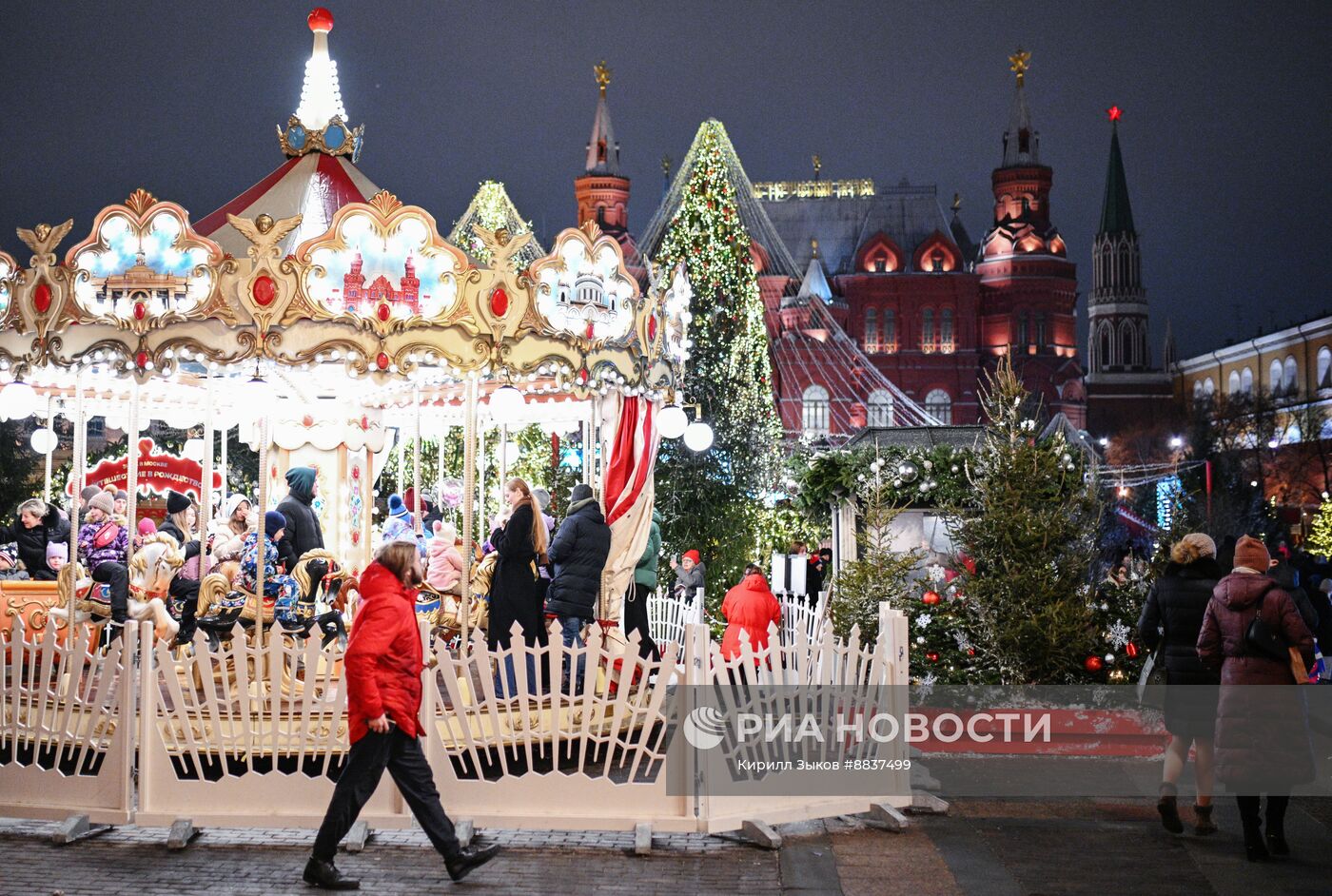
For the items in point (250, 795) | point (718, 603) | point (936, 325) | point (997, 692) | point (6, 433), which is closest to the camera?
point (250, 795)

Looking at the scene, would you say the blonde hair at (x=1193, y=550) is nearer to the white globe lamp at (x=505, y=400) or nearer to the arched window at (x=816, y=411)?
the white globe lamp at (x=505, y=400)

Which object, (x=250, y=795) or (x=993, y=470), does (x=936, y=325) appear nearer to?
(x=993, y=470)

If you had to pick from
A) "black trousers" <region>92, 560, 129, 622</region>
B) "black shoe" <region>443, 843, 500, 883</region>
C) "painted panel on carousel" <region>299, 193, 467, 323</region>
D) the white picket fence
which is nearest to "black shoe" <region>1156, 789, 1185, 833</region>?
the white picket fence

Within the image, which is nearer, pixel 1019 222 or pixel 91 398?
pixel 91 398

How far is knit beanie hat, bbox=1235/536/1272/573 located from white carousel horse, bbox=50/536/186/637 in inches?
293

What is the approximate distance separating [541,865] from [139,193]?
18.3 ft

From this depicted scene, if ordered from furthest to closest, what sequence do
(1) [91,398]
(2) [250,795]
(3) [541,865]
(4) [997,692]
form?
(1) [91,398] → (4) [997,692] → (2) [250,795] → (3) [541,865]

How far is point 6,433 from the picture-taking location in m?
34.0

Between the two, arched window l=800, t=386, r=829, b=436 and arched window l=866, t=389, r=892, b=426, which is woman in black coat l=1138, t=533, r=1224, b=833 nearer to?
arched window l=800, t=386, r=829, b=436

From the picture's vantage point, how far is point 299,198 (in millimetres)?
10883

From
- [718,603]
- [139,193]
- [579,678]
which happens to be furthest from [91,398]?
[718,603]

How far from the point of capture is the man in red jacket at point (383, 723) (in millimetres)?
6527

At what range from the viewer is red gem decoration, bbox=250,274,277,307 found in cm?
930

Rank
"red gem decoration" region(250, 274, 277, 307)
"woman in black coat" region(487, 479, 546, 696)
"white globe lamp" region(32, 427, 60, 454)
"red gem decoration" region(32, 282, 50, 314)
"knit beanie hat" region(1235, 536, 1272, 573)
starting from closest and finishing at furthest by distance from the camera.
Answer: "knit beanie hat" region(1235, 536, 1272, 573)
"red gem decoration" region(250, 274, 277, 307)
"red gem decoration" region(32, 282, 50, 314)
"woman in black coat" region(487, 479, 546, 696)
"white globe lamp" region(32, 427, 60, 454)
